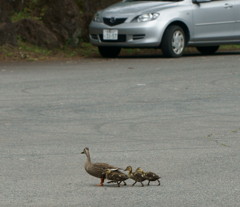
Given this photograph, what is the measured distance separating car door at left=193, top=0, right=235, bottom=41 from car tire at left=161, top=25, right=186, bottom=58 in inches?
20.7

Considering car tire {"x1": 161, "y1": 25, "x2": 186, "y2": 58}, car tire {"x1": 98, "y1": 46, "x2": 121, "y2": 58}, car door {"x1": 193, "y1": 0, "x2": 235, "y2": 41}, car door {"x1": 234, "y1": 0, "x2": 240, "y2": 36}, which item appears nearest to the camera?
car tire {"x1": 161, "y1": 25, "x2": 186, "y2": 58}

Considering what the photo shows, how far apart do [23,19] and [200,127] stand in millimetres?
11291

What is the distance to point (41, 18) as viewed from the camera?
22203 mm

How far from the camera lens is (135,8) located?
19875mm

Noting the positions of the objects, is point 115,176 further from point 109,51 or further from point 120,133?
point 109,51

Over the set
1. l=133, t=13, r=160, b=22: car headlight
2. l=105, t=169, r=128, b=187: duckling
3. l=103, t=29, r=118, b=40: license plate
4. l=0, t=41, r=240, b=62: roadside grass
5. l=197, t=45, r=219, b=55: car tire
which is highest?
l=105, t=169, r=128, b=187: duckling

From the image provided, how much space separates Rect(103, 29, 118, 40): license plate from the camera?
1966 centimetres

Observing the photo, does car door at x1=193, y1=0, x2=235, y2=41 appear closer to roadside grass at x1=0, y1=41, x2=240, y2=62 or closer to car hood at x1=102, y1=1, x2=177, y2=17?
car hood at x1=102, y1=1, x2=177, y2=17

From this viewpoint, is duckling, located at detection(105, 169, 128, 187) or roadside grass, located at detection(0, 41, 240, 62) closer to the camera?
duckling, located at detection(105, 169, 128, 187)

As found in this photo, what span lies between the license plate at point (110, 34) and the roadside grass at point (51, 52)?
0.87m

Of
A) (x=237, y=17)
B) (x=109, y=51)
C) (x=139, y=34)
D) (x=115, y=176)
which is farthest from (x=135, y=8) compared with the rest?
(x=115, y=176)

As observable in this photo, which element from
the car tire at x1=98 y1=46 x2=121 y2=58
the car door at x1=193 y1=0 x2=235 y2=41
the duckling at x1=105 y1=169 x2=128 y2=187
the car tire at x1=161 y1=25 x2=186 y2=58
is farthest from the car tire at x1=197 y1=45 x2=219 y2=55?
the duckling at x1=105 y1=169 x2=128 y2=187

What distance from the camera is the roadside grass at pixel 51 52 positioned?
19.5 metres

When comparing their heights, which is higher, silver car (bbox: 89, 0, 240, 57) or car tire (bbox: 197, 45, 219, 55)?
silver car (bbox: 89, 0, 240, 57)
